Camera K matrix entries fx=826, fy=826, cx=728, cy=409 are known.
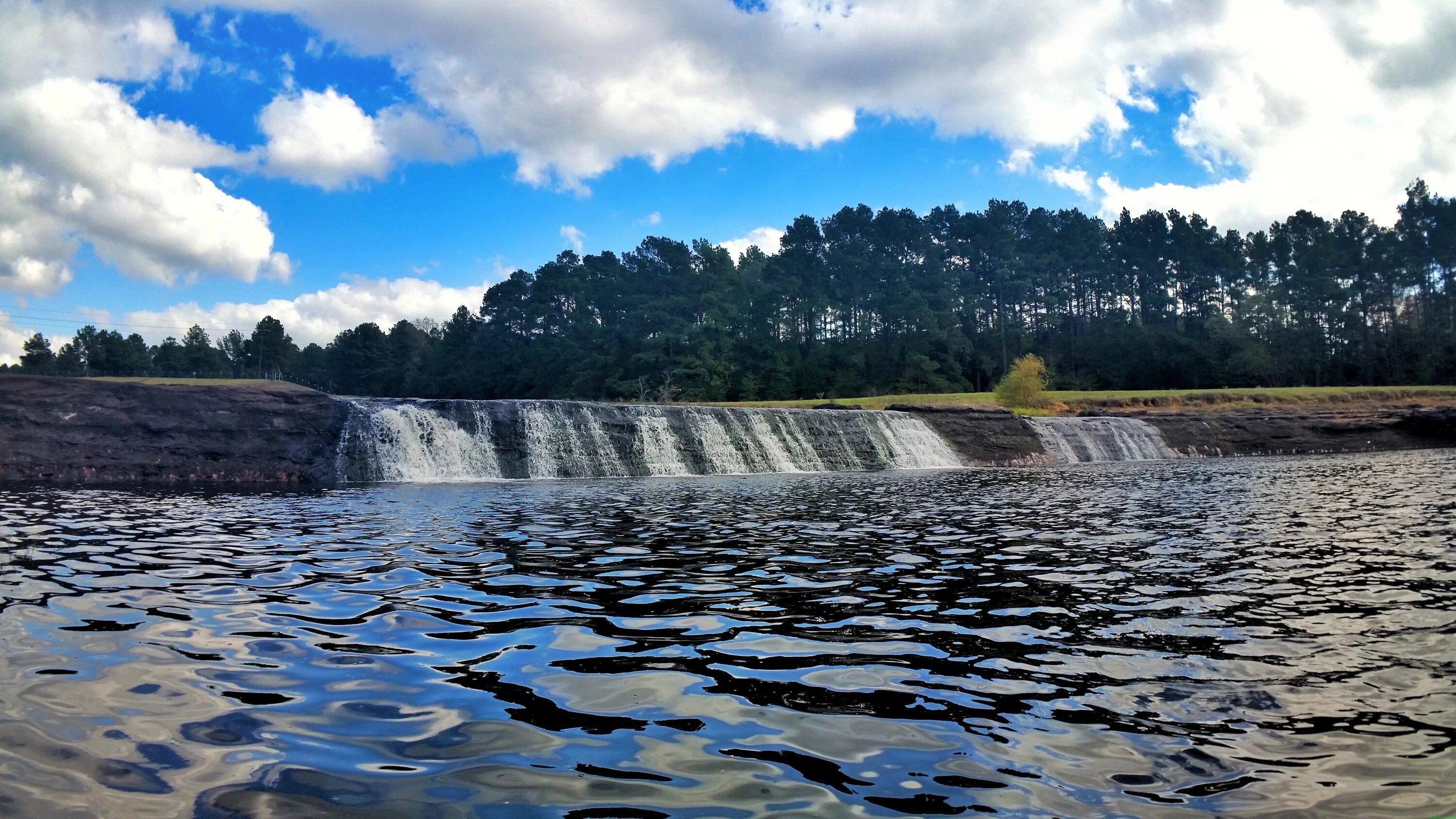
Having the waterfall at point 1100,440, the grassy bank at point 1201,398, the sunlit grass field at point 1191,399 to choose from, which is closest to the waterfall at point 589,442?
the waterfall at point 1100,440

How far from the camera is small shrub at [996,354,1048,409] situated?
49.1m

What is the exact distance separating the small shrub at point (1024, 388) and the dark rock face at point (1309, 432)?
20.9 feet

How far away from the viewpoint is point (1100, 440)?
136 ft

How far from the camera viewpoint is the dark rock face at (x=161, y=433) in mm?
24516

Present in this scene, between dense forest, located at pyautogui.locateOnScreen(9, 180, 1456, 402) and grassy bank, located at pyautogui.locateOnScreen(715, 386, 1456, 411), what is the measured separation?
11.1 meters

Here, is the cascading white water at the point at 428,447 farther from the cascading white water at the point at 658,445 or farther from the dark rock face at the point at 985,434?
the dark rock face at the point at 985,434

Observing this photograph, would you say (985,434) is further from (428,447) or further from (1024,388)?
(428,447)

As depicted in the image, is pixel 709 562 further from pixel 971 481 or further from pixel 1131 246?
pixel 1131 246

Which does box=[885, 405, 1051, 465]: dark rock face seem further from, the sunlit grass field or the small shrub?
the small shrub

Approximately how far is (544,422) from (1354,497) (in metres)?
23.2

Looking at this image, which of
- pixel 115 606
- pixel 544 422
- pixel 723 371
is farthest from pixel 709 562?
pixel 723 371

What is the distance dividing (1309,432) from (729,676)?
1963 inches

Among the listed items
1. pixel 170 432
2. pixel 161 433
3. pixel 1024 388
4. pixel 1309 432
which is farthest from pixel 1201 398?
pixel 161 433

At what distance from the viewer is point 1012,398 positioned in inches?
1973
